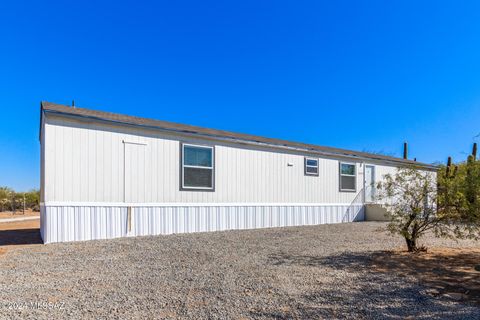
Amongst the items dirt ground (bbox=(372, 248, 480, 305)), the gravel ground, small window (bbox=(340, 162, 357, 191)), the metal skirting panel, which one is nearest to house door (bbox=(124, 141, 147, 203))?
the metal skirting panel

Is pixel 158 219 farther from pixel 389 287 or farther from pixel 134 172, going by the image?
pixel 389 287

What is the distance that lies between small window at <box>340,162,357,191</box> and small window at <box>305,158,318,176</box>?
155 cm

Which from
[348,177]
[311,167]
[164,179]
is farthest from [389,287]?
[348,177]

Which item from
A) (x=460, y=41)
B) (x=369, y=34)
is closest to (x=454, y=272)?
(x=460, y=41)

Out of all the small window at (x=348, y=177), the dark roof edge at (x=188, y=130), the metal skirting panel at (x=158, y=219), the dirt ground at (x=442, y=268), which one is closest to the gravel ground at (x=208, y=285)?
the dirt ground at (x=442, y=268)

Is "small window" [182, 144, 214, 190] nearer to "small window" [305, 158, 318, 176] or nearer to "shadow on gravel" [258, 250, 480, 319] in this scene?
"shadow on gravel" [258, 250, 480, 319]

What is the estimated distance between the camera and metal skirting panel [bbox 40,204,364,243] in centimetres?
678

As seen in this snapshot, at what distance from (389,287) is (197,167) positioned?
Result: 20.1ft

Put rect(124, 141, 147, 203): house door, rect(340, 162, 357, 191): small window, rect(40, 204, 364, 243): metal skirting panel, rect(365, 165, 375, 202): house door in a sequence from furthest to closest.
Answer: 1. rect(365, 165, 375, 202): house door
2. rect(340, 162, 357, 191): small window
3. rect(124, 141, 147, 203): house door
4. rect(40, 204, 364, 243): metal skirting panel

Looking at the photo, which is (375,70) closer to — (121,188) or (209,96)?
(209,96)

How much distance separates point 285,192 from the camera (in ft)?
35.3

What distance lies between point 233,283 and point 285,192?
23.8 ft

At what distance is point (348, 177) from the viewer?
12.8 meters

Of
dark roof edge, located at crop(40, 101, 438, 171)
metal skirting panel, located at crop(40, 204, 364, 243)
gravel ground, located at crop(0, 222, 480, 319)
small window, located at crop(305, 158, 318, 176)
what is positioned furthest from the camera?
small window, located at crop(305, 158, 318, 176)
